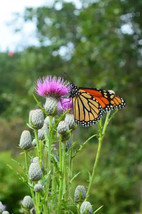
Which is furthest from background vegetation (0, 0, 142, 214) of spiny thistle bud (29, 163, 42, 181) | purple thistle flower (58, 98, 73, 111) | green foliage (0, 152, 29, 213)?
spiny thistle bud (29, 163, 42, 181)

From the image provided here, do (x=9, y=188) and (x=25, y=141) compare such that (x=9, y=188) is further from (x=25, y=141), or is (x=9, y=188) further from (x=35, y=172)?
(x=35, y=172)

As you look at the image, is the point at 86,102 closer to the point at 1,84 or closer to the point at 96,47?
the point at 96,47

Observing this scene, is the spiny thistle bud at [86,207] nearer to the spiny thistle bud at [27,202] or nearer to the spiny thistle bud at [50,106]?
the spiny thistle bud at [27,202]

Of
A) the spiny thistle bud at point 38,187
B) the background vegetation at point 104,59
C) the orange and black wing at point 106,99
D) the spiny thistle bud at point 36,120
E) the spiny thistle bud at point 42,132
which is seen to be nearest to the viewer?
the spiny thistle bud at point 38,187

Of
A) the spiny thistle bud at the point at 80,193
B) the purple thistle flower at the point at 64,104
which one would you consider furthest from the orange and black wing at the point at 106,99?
the spiny thistle bud at the point at 80,193

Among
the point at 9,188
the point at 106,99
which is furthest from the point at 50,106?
the point at 9,188
